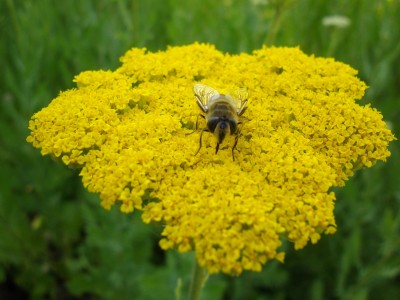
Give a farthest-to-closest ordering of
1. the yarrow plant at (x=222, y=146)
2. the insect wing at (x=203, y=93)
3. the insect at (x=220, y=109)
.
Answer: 1. the insect wing at (x=203, y=93)
2. the insect at (x=220, y=109)
3. the yarrow plant at (x=222, y=146)

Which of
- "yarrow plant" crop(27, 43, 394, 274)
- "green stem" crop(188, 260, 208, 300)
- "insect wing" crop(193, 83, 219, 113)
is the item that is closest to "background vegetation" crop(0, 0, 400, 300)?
"green stem" crop(188, 260, 208, 300)

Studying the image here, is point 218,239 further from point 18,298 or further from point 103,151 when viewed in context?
point 18,298

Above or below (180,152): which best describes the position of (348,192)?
above

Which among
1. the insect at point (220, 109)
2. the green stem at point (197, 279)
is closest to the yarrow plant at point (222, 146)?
the insect at point (220, 109)

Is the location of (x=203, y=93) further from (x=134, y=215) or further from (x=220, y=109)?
(x=134, y=215)

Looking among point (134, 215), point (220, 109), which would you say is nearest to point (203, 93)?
point (220, 109)

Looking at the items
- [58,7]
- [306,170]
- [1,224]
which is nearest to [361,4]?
[58,7]

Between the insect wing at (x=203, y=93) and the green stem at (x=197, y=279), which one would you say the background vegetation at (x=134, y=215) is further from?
the insect wing at (x=203, y=93)
